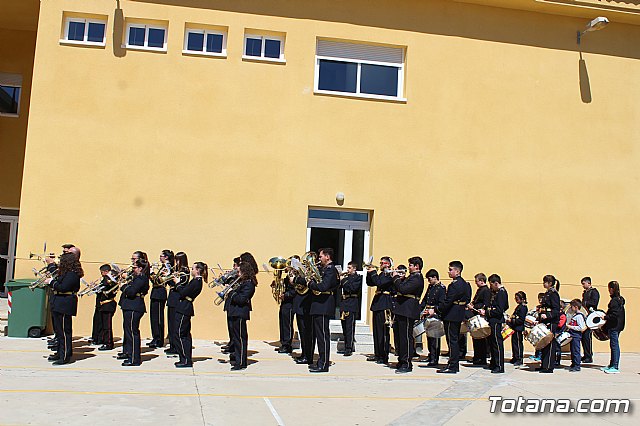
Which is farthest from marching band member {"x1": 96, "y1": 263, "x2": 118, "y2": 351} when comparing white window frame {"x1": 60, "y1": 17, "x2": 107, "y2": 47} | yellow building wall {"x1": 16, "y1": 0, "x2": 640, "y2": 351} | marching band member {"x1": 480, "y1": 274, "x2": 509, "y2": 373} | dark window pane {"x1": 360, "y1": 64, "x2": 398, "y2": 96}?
dark window pane {"x1": 360, "y1": 64, "x2": 398, "y2": 96}

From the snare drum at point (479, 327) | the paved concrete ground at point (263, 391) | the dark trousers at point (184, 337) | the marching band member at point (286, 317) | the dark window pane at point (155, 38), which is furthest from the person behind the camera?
the dark window pane at point (155, 38)

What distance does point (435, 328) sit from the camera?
11.4m

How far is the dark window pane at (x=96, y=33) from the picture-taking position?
13.7 metres

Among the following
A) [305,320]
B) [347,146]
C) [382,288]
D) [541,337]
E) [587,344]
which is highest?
[347,146]

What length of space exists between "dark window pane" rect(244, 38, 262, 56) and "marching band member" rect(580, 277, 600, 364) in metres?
8.19

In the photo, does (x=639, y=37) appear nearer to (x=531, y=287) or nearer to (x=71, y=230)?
(x=531, y=287)

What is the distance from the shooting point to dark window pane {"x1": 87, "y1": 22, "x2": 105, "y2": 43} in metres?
13.7

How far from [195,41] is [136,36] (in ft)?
4.03

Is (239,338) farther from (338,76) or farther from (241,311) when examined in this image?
(338,76)

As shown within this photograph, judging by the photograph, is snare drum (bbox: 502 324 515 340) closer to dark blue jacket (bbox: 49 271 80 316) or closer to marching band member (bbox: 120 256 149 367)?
marching band member (bbox: 120 256 149 367)

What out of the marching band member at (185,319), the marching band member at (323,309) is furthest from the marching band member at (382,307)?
the marching band member at (185,319)

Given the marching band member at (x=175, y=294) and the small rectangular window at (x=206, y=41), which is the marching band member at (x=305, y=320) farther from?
the small rectangular window at (x=206, y=41)

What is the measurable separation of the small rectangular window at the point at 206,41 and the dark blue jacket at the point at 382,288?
5891 mm

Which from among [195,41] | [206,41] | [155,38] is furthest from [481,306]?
[155,38]
